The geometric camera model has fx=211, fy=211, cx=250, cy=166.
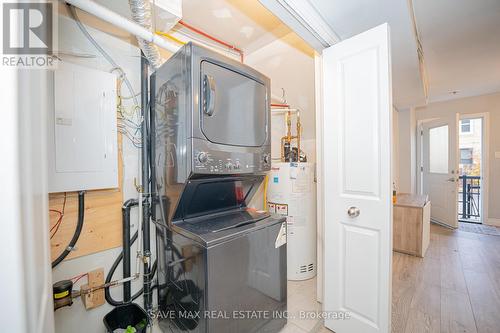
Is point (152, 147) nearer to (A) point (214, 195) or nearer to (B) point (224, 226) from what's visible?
(A) point (214, 195)

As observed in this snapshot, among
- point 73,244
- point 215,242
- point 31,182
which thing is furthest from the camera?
point 73,244

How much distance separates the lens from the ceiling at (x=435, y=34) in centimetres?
145

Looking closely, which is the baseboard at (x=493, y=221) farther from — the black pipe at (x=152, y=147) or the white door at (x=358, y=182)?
the black pipe at (x=152, y=147)

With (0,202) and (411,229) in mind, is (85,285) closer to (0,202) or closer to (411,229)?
(0,202)

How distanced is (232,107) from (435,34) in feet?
7.85

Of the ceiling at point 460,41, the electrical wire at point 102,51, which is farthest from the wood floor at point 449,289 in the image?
the electrical wire at point 102,51

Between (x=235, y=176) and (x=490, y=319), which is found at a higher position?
(x=235, y=176)

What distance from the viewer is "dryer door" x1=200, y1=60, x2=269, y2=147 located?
Result: 3.99ft

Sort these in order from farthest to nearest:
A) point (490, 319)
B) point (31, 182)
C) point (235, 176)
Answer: point (490, 319) < point (235, 176) < point (31, 182)

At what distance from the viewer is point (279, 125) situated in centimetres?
297

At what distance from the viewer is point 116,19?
1243 mm

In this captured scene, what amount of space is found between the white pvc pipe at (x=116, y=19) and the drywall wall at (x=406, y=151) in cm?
522

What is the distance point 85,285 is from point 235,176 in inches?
49.0

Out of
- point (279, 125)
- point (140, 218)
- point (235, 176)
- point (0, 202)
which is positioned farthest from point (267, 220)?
point (279, 125)
